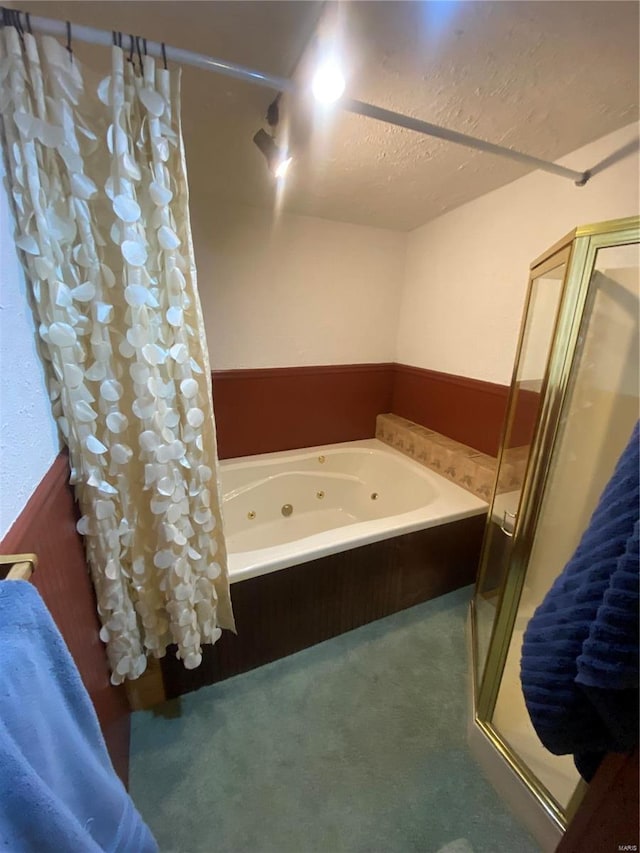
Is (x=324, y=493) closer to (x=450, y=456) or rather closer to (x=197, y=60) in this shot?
(x=450, y=456)

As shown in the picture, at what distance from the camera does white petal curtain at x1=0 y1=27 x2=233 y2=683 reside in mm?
730

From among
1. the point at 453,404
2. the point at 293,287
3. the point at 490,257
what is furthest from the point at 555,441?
the point at 293,287

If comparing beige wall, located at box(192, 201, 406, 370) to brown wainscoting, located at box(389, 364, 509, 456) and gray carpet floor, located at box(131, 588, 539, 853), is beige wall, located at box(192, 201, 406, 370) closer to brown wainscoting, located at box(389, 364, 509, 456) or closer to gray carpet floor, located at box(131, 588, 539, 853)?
brown wainscoting, located at box(389, 364, 509, 456)

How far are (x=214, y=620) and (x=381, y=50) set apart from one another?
1.73 m

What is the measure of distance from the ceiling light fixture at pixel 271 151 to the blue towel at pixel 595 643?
1417mm

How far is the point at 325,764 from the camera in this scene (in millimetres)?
1159

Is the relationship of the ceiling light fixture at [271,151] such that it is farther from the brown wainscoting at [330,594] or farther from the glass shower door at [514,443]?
the brown wainscoting at [330,594]

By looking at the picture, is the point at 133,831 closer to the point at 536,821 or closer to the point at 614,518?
the point at 614,518

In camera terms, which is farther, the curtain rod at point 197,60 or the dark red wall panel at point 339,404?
the dark red wall panel at point 339,404

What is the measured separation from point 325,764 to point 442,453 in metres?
1.50

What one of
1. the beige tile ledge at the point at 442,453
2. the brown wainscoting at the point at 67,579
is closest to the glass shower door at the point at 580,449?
the beige tile ledge at the point at 442,453

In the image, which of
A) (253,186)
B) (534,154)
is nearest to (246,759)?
(253,186)

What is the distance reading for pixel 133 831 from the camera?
1.90 ft

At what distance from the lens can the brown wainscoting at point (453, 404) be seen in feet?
6.35
